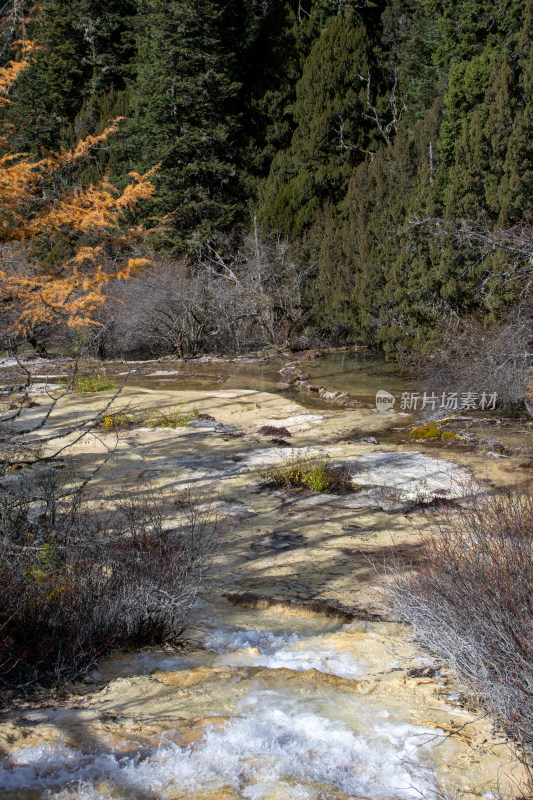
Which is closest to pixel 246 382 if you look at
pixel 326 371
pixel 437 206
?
pixel 326 371

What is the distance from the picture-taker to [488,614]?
309cm

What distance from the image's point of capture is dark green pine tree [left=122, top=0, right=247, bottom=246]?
29156mm

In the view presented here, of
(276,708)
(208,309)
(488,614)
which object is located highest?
(208,309)

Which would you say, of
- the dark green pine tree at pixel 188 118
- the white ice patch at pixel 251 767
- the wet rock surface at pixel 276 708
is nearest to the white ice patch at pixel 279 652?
the wet rock surface at pixel 276 708

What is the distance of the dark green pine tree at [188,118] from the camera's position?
29.2 meters

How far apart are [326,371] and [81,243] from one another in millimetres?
16068

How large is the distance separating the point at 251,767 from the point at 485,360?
Result: 32.6 ft

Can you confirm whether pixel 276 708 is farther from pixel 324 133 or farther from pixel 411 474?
pixel 324 133

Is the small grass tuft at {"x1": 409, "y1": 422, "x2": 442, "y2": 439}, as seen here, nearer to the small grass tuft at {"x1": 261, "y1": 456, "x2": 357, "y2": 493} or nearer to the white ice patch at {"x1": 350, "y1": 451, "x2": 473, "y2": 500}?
the white ice patch at {"x1": 350, "y1": 451, "x2": 473, "y2": 500}

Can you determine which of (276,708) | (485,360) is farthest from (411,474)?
(276,708)

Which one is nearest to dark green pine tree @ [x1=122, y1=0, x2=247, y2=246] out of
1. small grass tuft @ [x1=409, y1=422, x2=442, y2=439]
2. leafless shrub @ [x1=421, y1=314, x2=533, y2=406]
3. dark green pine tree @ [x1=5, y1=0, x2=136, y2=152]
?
dark green pine tree @ [x1=5, y1=0, x2=136, y2=152]

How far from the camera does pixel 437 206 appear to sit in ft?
52.2

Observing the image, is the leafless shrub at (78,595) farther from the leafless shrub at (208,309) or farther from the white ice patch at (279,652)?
the leafless shrub at (208,309)

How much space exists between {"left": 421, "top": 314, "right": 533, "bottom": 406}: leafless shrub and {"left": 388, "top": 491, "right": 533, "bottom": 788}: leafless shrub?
698 cm
